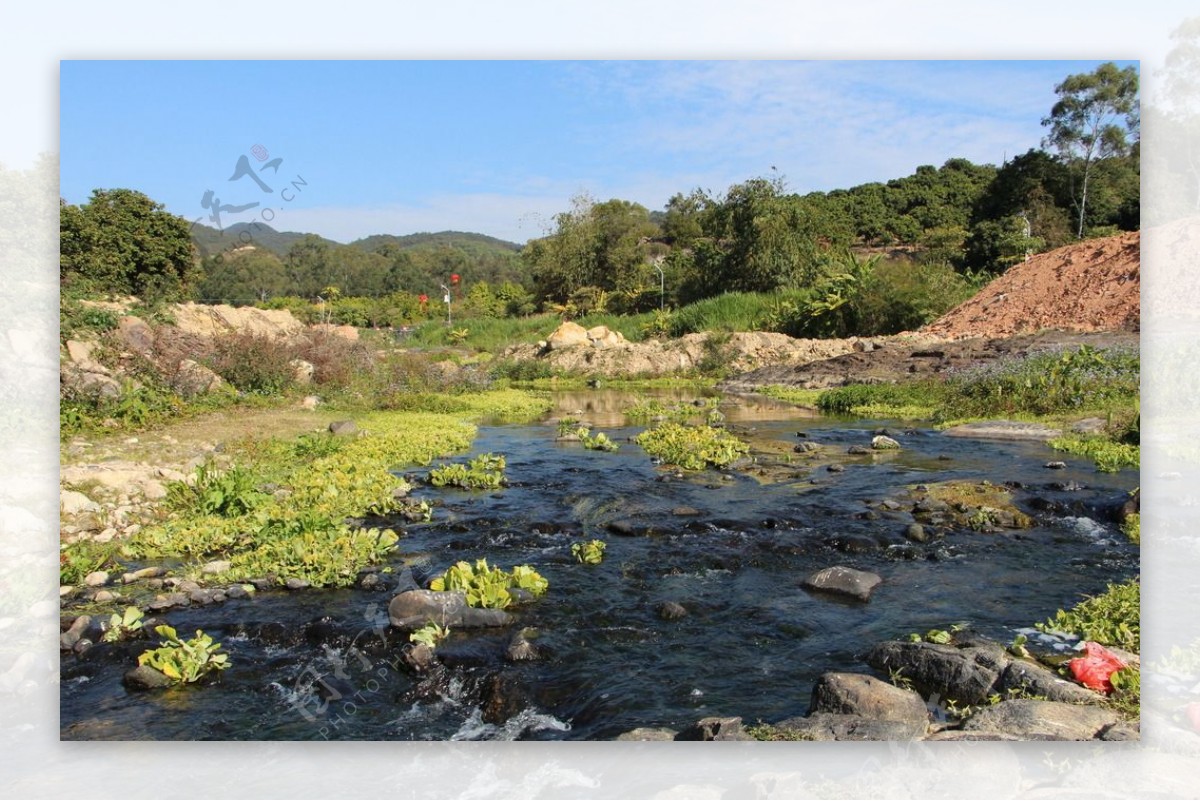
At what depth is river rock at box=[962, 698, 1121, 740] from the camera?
4305 mm

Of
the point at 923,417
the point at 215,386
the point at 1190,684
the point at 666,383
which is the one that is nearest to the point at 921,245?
the point at 666,383

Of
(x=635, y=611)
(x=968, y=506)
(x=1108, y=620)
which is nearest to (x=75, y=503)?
(x=635, y=611)

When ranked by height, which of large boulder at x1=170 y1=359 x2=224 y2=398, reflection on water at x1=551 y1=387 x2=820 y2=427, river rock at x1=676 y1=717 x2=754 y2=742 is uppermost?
large boulder at x1=170 y1=359 x2=224 y2=398

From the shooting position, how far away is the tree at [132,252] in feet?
44.1

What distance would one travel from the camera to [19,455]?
606 centimetres

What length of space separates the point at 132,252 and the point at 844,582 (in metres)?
16.5

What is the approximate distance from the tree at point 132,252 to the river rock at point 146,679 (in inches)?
347

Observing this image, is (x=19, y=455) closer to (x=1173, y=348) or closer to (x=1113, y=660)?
(x=1113, y=660)

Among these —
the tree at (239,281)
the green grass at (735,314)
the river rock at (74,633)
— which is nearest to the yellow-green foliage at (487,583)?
the river rock at (74,633)

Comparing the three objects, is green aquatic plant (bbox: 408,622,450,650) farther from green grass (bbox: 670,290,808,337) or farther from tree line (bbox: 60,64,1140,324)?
green grass (bbox: 670,290,808,337)

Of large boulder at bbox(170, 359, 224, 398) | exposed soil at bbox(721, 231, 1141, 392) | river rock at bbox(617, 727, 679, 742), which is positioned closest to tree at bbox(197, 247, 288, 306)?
large boulder at bbox(170, 359, 224, 398)

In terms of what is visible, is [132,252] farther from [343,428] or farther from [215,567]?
[215,567]

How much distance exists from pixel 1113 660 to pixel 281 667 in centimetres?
504

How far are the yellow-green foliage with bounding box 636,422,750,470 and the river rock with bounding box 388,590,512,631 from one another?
613 centimetres
